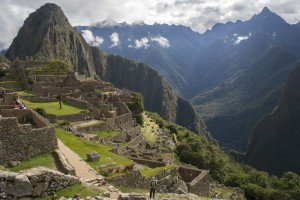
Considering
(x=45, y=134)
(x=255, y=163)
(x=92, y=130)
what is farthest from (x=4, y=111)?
(x=255, y=163)

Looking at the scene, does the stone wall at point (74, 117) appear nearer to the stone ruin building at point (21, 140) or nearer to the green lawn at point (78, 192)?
the stone ruin building at point (21, 140)

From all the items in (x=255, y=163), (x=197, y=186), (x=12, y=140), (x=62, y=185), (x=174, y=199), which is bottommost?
(x=255, y=163)

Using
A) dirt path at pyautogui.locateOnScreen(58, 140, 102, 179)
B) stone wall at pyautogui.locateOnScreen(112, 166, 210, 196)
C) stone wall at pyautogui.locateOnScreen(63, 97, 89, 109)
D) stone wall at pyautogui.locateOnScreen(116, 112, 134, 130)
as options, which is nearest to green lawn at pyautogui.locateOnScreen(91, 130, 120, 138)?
stone wall at pyautogui.locateOnScreen(116, 112, 134, 130)

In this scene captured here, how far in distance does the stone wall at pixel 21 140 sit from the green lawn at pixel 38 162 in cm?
27

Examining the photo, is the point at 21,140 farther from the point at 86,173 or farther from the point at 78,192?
the point at 78,192

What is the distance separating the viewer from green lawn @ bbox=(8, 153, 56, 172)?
1565 centimetres

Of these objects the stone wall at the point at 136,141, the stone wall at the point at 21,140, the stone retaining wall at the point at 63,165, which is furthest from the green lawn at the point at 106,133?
the stone retaining wall at the point at 63,165

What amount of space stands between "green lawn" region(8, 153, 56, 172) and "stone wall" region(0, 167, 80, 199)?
3.23 meters

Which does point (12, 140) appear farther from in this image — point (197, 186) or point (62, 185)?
point (197, 186)

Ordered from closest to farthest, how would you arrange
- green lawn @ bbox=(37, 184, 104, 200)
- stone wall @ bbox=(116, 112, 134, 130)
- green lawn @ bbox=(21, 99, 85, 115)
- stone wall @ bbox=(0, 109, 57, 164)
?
green lawn @ bbox=(37, 184, 104, 200) → stone wall @ bbox=(0, 109, 57, 164) → green lawn @ bbox=(21, 99, 85, 115) → stone wall @ bbox=(116, 112, 134, 130)

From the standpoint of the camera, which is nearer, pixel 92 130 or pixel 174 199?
pixel 174 199

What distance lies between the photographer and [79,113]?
46312mm

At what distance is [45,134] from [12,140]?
1.74 meters

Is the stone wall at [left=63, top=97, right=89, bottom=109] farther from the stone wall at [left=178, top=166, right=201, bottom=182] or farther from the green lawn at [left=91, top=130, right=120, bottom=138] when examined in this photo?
the stone wall at [left=178, top=166, right=201, bottom=182]
